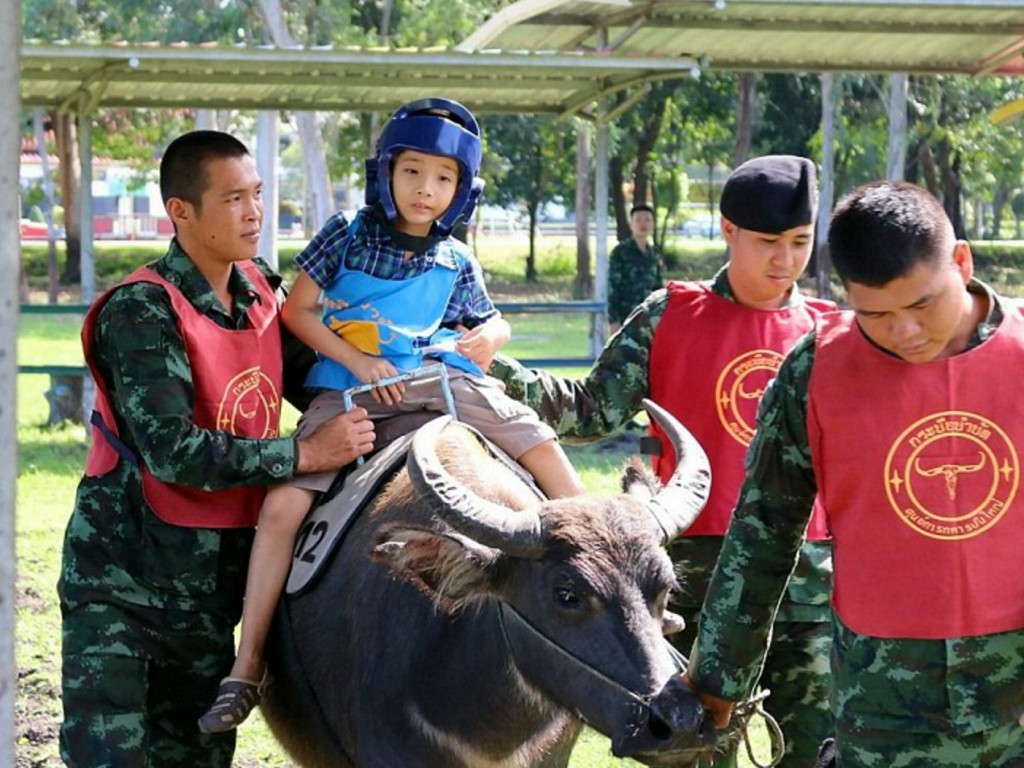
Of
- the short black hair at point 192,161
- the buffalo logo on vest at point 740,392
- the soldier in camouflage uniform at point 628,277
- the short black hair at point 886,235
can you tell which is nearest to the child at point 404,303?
the short black hair at point 192,161

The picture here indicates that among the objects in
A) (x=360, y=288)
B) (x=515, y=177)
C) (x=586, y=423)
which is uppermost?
(x=360, y=288)

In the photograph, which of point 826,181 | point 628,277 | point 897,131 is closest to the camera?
point 628,277

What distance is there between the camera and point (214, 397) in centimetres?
531

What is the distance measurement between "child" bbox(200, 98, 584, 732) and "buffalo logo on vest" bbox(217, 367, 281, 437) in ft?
0.42

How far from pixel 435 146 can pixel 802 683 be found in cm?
213

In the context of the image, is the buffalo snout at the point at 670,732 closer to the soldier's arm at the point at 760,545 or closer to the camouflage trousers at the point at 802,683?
the soldier's arm at the point at 760,545

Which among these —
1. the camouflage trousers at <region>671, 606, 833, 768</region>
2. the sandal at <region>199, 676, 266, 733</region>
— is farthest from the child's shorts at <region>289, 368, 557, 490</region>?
the camouflage trousers at <region>671, 606, 833, 768</region>

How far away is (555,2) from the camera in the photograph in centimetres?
1116

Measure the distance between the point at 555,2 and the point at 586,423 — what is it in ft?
20.2

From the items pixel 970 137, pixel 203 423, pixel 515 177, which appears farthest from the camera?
pixel 515 177

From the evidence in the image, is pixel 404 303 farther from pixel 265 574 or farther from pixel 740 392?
pixel 740 392

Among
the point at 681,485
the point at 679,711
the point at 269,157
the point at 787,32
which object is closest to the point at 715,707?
the point at 679,711

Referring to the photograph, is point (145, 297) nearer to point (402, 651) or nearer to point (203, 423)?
point (203, 423)

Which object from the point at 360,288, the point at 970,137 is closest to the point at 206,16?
the point at 970,137
